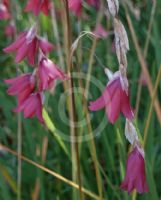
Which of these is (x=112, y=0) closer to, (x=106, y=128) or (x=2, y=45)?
(x=106, y=128)

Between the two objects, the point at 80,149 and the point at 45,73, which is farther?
the point at 80,149

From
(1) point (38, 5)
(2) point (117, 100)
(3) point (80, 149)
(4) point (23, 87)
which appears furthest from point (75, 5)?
(3) point (80, 149)

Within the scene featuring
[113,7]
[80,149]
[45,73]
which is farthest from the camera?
[80,149]

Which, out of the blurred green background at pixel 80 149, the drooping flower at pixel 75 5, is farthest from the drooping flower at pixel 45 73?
the blurred green background at pixel 80 149

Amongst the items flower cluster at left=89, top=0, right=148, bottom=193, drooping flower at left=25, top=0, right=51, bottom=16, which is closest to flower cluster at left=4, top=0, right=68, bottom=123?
drooping flower at left=25, top=0, right=51, bottom=16

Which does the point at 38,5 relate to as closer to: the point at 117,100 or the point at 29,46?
the point at 29,46

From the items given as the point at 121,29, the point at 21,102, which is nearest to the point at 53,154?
the point at 21,102

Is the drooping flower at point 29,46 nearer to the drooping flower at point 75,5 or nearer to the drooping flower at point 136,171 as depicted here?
the drooping flower at point 75,5
